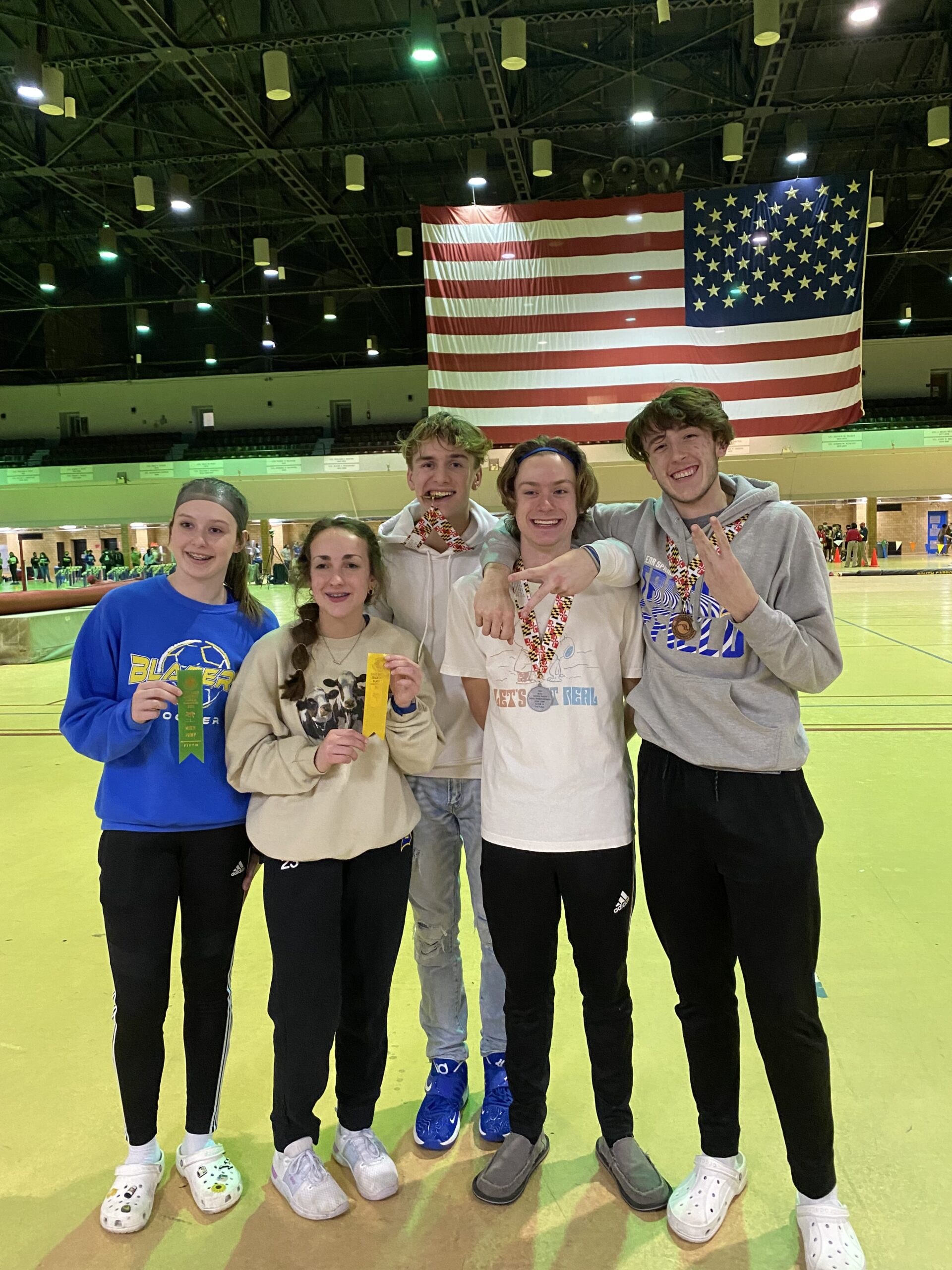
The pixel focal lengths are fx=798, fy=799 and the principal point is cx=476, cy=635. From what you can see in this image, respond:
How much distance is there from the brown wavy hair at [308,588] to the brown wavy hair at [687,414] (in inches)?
26.8

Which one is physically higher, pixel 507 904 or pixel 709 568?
pixel 709 568

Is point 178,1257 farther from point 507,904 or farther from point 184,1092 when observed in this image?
point 507,904

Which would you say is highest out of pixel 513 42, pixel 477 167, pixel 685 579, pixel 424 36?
pixel 477 167

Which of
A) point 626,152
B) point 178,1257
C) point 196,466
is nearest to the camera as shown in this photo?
point 178,1257

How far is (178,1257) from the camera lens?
166 centimetres

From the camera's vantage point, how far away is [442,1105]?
2.05 m

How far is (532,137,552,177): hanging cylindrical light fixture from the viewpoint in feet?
42.6

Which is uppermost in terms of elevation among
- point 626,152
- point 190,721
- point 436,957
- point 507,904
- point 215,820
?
point 626,152

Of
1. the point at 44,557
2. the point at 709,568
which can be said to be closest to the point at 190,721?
the point at 709,568

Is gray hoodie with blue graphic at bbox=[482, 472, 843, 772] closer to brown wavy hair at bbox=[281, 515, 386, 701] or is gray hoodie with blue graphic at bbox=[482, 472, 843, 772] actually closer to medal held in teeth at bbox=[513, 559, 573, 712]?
medal held in teeth at bbox=[513, 559, 573, 712]

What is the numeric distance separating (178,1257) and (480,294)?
355 inches

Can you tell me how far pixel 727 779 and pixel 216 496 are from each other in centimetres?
131

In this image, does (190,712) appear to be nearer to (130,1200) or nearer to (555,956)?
(555,956)

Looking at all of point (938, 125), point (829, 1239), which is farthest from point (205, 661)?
point (938, 125)
